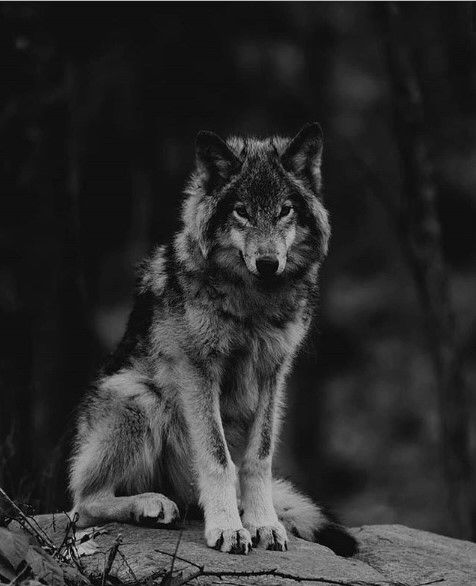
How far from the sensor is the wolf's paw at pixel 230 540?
5.44 metres

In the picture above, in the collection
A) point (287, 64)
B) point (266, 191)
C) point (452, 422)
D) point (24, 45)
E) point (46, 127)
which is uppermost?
point (287, 64)

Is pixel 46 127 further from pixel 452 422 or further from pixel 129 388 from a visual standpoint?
pixel 452 422

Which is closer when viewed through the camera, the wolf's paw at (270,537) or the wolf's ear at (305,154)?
the wolf's paw at (270,537)

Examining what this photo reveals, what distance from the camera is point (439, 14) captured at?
2120 centimetres

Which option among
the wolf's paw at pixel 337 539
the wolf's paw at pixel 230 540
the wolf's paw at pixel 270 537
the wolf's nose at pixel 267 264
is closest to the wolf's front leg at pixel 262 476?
the wolf's paw at pixel 270 537

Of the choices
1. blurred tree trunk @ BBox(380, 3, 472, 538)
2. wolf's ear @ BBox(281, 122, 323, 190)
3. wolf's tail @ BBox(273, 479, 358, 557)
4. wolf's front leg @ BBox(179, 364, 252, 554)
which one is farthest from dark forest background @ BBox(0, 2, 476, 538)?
wolf's front leg @ BBox(179, 364, 252, 554)

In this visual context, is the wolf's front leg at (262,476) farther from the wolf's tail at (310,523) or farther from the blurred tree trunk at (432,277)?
the blurred tree trunk at (432,277)

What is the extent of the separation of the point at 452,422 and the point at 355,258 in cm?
966

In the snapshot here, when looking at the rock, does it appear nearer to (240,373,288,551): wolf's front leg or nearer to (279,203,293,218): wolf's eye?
(240,373,288,551): wolf's front leg

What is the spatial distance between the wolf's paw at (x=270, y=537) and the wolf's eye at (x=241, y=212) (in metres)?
1.87

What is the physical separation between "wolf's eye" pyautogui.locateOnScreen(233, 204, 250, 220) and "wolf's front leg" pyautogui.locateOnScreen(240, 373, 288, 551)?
3.49 feet

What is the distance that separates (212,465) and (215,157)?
190cm

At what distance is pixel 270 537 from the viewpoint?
5.73 m

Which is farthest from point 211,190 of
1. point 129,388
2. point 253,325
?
point 129,388
